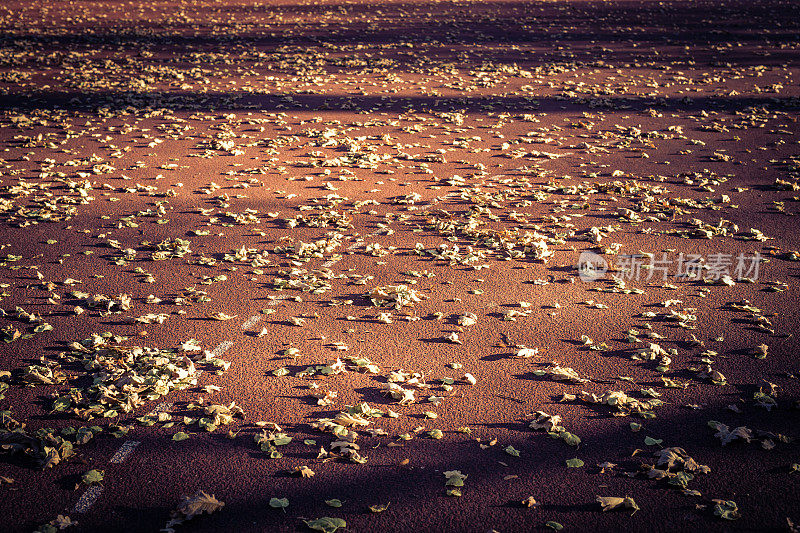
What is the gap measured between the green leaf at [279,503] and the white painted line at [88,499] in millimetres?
1021

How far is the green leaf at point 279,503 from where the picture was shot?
341 cm

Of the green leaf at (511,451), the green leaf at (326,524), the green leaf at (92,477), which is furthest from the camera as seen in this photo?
the green leaf at (511,451)

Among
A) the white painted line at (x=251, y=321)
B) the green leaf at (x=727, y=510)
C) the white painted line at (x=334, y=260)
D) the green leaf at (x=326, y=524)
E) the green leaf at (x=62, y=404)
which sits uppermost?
the white painted line at (x=334, y=260)

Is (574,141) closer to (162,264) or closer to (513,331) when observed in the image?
(513,331)

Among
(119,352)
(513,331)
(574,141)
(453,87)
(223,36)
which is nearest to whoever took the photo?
(119,352)

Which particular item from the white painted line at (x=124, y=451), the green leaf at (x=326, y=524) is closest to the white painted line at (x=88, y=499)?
the white painted line at (x=124, y=451)

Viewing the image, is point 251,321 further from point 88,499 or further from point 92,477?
point 88,499

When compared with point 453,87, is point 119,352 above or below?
below

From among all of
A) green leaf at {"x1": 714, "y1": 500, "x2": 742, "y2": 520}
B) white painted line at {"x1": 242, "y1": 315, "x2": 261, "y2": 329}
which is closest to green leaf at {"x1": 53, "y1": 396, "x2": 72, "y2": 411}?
white painted line at {"x1": 242, "y1": 315, "x2": 261, "y2": 329}

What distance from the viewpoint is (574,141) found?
10609 millimetres

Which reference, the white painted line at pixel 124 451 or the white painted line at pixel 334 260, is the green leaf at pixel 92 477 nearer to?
the white painted line at pixel 124 451

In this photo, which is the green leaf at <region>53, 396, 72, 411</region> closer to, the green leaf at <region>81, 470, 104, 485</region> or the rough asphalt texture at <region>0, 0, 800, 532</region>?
the rough asphalt texture at <region>0, 0, 800, 532</region>

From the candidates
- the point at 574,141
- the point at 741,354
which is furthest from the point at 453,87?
the point at 741,354

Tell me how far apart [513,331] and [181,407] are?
2780 millimetres
